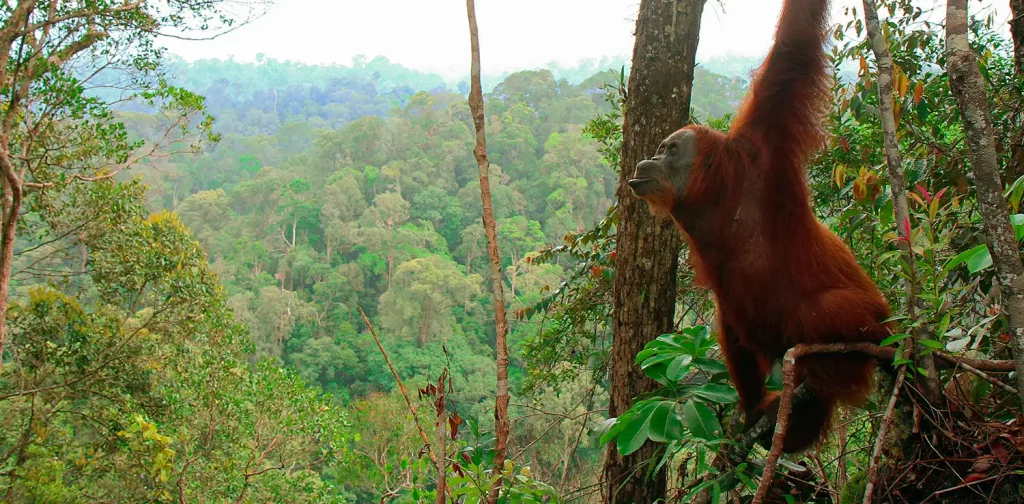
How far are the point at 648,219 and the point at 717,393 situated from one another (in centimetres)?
81

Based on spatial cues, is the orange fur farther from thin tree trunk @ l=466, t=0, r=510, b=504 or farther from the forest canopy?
thin tree trunk @ l=466, t=0, r=510, b=504

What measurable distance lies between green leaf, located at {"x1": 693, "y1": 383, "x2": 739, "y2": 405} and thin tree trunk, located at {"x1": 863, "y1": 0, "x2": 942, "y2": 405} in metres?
0.43

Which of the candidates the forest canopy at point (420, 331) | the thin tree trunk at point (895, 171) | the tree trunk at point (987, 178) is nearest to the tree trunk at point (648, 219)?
the forest canopy at point (420, 331)

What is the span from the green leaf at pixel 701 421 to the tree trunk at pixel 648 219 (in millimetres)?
651

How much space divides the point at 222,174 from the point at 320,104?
18.5m

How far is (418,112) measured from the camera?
41.8 m

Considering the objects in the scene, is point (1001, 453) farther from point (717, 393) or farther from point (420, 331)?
point (420, 331)

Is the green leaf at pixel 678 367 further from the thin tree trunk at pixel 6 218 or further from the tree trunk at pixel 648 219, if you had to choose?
the thin tree trunk at pixel 6 218

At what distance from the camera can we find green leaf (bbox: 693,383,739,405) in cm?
180

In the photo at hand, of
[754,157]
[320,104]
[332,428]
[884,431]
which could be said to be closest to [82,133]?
[332,428]

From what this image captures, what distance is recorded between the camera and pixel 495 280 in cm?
206

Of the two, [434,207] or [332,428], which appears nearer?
[332,428]

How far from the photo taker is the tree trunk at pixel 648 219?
2.41 m

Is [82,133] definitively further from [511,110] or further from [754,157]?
[511,110]
